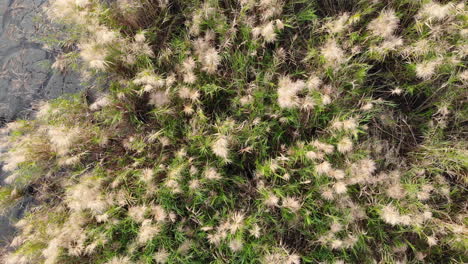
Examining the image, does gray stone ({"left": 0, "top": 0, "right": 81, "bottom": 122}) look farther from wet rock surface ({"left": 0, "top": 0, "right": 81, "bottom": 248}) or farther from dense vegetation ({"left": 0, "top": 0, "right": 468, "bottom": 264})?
dense vegetation ({"left": 0, "top": 0, "right": 468, "bottom": 264})

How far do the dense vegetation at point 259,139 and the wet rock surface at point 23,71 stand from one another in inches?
21.8

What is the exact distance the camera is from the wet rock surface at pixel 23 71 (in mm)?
3375

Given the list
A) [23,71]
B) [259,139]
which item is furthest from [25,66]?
[259,139]

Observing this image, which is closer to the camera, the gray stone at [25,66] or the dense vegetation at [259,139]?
the dense vegetation at [259,139]

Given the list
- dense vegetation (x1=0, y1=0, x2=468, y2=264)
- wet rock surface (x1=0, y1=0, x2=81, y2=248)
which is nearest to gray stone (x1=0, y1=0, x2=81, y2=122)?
wet rock surface (x1=0, y1=0, x2=81, y2=248)

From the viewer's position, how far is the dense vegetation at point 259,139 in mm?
2545

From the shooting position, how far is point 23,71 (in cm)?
346

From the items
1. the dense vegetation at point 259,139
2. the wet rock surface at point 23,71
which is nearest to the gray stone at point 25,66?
the wet rock surface at point 23,71

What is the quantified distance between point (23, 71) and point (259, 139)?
2.80 metres

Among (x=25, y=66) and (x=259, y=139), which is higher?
(x=25, y=66)

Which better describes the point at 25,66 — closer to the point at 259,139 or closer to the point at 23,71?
the point at 23,71

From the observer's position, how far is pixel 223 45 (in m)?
2.72

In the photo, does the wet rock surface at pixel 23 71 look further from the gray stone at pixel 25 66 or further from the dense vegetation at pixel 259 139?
the dense vegetation at pixel 259 139

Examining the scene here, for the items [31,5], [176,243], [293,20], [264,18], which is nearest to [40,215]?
[176,243]
